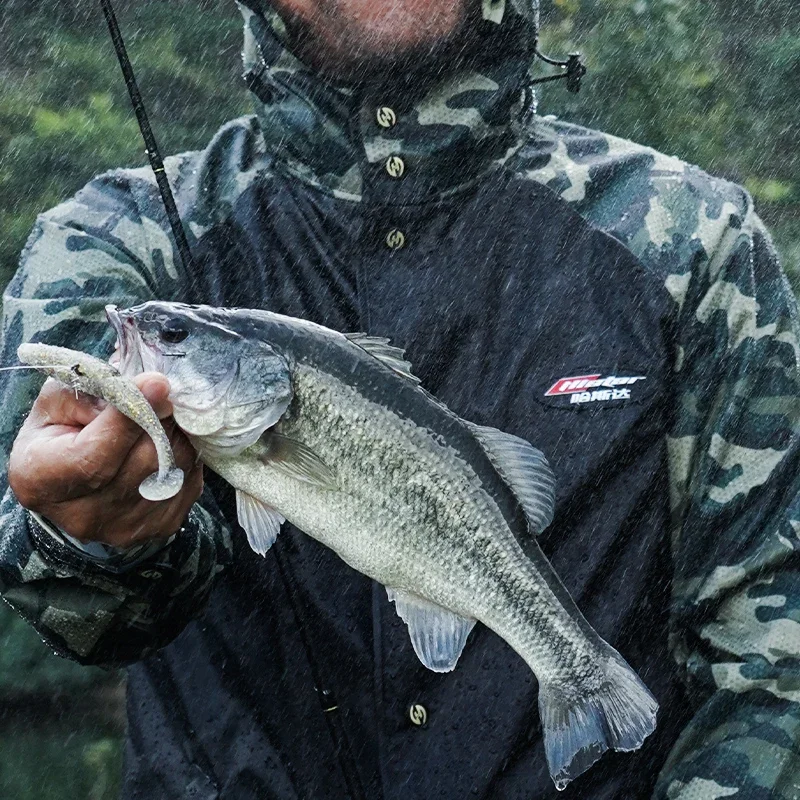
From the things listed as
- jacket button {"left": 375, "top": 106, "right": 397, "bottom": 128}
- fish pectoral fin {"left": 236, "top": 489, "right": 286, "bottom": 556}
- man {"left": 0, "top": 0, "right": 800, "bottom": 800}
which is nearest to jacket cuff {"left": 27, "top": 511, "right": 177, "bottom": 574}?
man {"left": 0, "top": 0, "right": 800, "bottom": 800}

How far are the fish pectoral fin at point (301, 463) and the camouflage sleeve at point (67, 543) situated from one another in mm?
501

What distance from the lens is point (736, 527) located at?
2.90 metres

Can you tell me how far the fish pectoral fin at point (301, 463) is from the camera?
7.38ft

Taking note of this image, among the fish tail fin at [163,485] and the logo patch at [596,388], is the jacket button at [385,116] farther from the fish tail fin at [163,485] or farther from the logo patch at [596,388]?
the fish tail fin at [163,485]

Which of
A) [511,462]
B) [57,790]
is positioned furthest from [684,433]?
[57,790]

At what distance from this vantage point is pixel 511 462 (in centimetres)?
235

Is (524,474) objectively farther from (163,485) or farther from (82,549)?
(82,549)

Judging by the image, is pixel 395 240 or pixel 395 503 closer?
pixel 395 503

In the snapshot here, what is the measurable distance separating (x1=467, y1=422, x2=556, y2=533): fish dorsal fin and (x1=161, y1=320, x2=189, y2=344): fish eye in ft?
1.73

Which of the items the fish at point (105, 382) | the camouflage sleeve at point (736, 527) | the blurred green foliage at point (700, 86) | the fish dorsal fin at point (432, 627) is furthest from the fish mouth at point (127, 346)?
the blurred green foliage at point (700, 86)

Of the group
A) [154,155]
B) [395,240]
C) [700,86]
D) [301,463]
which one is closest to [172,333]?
[301,463]

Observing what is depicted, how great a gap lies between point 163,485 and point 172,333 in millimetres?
286

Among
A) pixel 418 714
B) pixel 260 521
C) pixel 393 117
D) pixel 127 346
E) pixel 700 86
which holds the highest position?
pixel 393 117

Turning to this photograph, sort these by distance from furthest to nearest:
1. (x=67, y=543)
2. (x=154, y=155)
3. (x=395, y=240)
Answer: (x=395, y=240)
(x=154, y=155)
(x=67, y=543)
